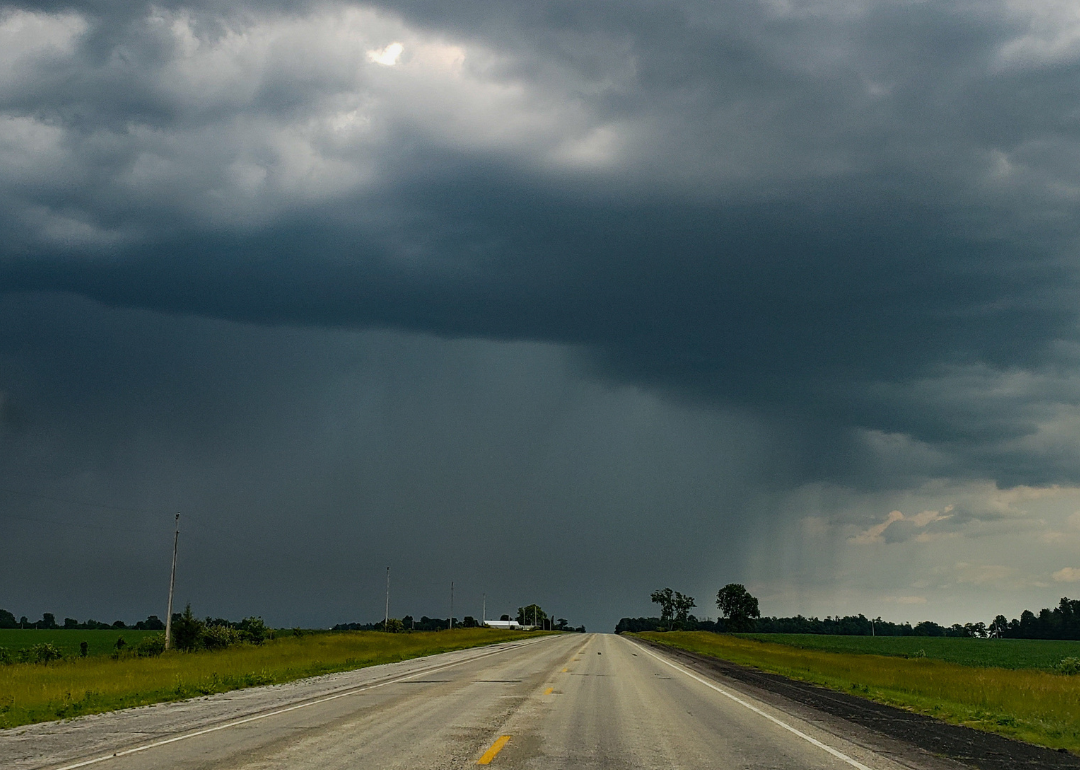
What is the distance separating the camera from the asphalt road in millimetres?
11117

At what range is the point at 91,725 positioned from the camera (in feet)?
50.9

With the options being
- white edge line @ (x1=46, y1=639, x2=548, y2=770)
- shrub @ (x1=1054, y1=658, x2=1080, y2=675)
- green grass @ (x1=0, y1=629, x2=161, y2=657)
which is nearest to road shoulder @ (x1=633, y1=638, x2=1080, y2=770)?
white edge line @ (x1=46, y1=639, x2=548, y2=770)

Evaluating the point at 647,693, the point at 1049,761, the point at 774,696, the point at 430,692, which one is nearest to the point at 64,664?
the point at 430,692

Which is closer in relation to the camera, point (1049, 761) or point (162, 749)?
point (162, 749)

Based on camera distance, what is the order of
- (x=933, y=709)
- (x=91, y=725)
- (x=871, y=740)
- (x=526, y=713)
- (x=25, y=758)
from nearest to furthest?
(x=25, y=758) → (x=871, y=740) → (x=91, y=725) → (x=526, y=713) → (x=933, y=709)

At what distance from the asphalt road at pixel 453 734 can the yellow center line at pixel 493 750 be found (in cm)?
2

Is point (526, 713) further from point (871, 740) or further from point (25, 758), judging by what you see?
point (25, 758)

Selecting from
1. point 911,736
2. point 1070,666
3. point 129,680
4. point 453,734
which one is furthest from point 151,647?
point 1070,666

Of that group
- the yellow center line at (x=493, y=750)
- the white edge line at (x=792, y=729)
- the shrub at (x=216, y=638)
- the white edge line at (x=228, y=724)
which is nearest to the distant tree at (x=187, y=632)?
the shrub at (x=216, y=638)

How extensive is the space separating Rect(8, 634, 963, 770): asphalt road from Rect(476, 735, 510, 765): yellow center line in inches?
0.7

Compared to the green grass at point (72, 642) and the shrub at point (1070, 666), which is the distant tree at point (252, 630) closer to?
the green grass at point (72, 642)

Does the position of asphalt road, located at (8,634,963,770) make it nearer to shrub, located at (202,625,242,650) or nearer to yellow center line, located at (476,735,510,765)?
yellow center line, located at (476,735,510,765)

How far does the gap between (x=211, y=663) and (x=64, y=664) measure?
21.2ft

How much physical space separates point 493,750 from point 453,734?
186 centimetres
